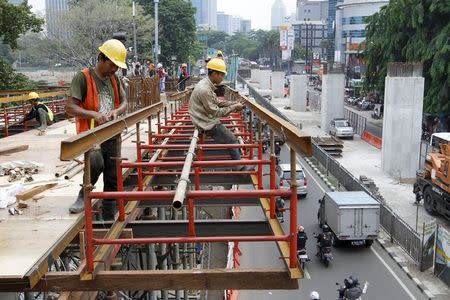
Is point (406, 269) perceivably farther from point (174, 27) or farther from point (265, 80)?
point (265, 80)

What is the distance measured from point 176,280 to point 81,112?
215 centimetres

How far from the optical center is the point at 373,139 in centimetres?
3716

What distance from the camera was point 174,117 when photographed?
12.6 m

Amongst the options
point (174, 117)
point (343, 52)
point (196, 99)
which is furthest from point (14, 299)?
point (343, 52)

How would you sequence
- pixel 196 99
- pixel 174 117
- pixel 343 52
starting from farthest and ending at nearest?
pixel 343 52, pixel 174 117, pixel 196 99

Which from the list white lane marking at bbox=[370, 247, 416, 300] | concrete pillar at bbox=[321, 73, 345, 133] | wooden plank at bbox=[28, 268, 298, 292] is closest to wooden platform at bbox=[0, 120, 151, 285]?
wooden plank at bbox=[28, 268, 298, 292]

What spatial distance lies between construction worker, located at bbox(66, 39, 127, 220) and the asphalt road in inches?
302

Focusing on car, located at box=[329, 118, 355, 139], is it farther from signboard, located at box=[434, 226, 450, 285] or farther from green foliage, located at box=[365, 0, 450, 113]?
signboard, located at box=[434, 226, 450, 285]

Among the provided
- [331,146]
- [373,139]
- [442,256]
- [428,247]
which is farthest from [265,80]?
[442,256]

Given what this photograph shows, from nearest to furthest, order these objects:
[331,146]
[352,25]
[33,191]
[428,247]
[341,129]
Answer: [33,191] < [428,247] < [331,146] < [341,129] < [352,25]

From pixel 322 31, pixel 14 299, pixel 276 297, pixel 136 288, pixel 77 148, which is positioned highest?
pixel 322 31

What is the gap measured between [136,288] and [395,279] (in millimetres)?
12423

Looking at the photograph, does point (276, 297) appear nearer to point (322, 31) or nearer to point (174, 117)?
point (174, 117)

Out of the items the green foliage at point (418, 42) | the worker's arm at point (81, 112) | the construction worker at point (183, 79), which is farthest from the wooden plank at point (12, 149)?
the green foliage at point (418, 42)
